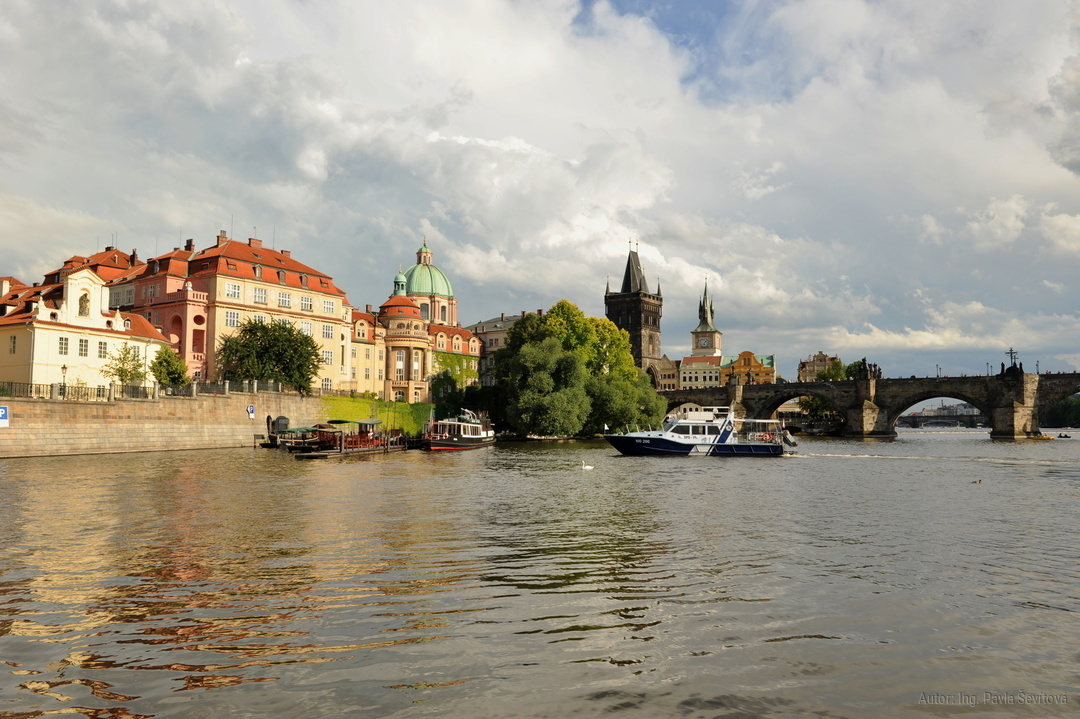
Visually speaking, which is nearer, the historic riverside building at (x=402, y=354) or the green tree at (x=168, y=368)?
the green tree at (x=168, y=368)

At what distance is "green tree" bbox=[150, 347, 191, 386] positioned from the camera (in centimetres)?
7044

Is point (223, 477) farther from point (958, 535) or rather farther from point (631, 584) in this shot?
point (958, 535)

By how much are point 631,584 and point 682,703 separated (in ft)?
19.5

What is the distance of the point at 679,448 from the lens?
212 ft

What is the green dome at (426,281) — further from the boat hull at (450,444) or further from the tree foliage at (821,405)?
the boat hull at (450,444)

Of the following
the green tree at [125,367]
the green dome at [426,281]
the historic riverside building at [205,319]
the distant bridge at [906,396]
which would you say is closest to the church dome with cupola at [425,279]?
the green dome at [426,281]

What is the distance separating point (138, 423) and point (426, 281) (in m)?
97.5

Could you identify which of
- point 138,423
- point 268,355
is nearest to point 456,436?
point 268,355

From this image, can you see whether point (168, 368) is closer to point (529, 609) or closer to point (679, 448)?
point (679, 448)

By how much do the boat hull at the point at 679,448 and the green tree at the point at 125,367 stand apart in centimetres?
4015

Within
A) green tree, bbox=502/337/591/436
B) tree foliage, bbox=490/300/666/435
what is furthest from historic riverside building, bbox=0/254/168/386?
tree foliage, bbox=490/300/666/435

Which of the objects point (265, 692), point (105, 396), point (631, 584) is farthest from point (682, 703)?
point (105, 396)

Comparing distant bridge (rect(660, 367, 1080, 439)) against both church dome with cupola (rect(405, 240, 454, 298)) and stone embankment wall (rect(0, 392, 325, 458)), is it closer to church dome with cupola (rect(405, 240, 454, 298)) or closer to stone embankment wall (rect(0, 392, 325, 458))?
church dome with cupola (rect(405, 240, 454, 298))

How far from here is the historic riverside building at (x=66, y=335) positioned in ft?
204
